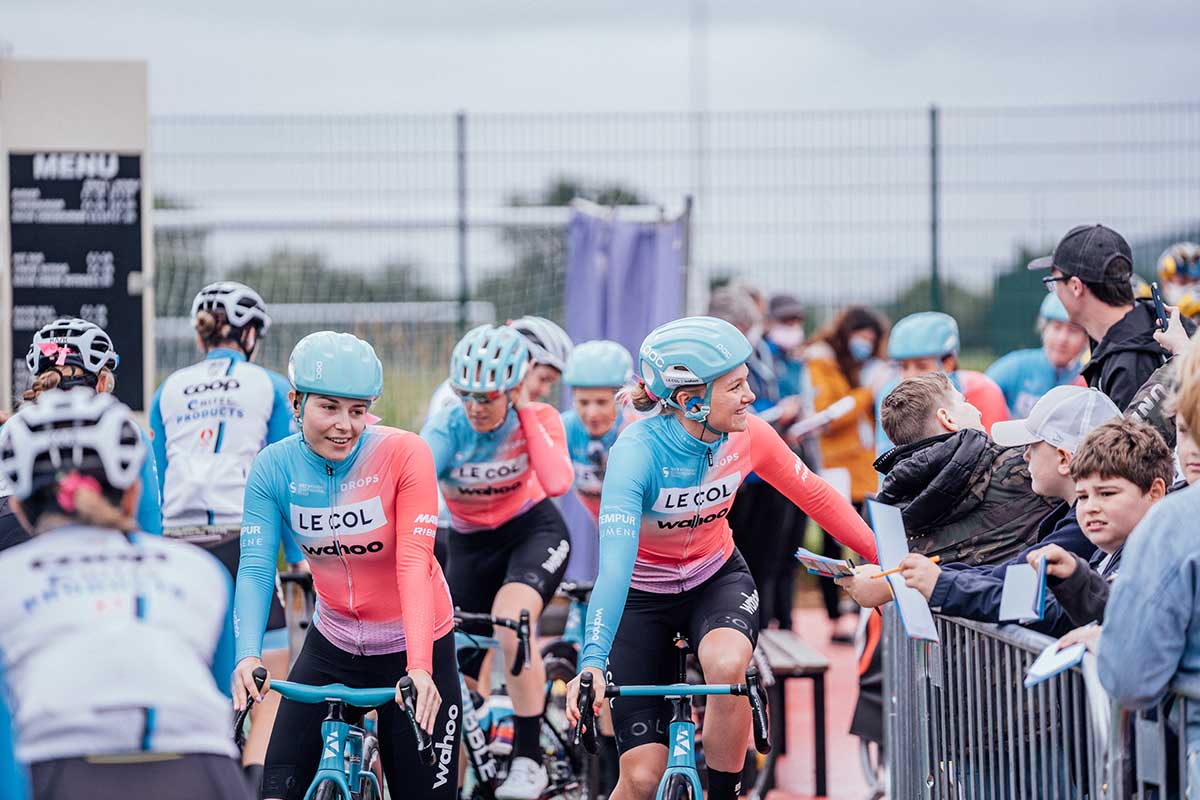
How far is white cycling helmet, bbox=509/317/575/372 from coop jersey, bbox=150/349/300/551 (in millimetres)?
1662

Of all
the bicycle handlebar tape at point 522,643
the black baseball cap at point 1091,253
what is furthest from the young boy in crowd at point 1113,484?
the bicycle handlebar tape at point 522,643

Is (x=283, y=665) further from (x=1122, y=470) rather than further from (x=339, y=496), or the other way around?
(x=1122, y=470)

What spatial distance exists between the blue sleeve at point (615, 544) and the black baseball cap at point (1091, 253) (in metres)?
2.13

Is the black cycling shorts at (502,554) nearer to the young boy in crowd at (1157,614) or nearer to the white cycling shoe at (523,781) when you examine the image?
the white cycling shoe at (523,781)

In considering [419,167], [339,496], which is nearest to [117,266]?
[419,167]

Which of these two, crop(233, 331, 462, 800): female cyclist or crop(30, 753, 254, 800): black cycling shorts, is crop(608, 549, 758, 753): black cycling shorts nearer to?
crop(233, 331, 462, 800): female cyclist

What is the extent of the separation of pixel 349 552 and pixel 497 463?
2116mm

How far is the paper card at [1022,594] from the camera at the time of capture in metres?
3.71

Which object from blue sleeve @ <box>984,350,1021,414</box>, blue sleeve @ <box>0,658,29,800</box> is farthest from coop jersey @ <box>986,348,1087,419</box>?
blue sleeve @ <box>0,658,29,800</box>

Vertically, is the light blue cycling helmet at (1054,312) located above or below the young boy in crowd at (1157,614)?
above

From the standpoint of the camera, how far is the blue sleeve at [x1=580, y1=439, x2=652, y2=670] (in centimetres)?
458

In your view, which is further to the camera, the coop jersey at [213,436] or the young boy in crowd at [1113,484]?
the coop jersey at [213,436]

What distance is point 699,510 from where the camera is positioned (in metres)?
5.13

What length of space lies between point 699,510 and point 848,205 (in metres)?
7.01
